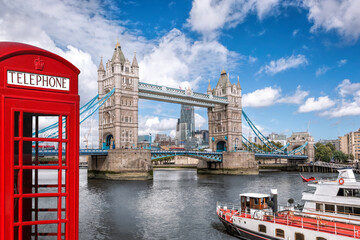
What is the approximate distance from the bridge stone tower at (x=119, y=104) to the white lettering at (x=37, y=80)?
57.1 metres

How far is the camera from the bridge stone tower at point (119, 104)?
6475 cm

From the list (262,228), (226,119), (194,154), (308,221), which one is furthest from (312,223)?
(226,119)

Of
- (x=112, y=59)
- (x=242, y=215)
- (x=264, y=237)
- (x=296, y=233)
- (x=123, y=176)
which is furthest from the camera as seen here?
(x=112, y=59)

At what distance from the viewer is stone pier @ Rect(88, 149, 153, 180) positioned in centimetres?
5666

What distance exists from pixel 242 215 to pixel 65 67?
58.7 ft

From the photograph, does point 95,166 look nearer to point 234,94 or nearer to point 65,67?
point 234,94

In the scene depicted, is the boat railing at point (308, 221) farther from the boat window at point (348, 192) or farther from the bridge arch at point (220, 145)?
the bridge arch at point (220, 145)

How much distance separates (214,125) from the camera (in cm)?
9162

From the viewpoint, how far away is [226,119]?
87625 millimetres

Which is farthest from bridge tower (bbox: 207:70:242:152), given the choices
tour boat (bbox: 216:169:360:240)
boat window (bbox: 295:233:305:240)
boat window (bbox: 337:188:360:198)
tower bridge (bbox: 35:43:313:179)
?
boat window (bbox: 295:233:305:240)

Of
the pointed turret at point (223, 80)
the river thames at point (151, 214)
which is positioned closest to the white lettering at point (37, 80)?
the river thames at point (151, 214)

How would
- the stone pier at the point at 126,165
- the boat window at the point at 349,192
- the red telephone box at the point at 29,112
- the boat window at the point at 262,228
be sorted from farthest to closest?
the stone pier at the point at 126,165 < the boat window at the point at 262,228 < the boat window at the point at 349,192 < the red telephone box at the point at 29,112

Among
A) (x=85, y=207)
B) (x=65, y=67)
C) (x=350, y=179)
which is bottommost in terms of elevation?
(x=85, y=207)

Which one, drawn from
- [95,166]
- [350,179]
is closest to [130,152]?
[95,166]
